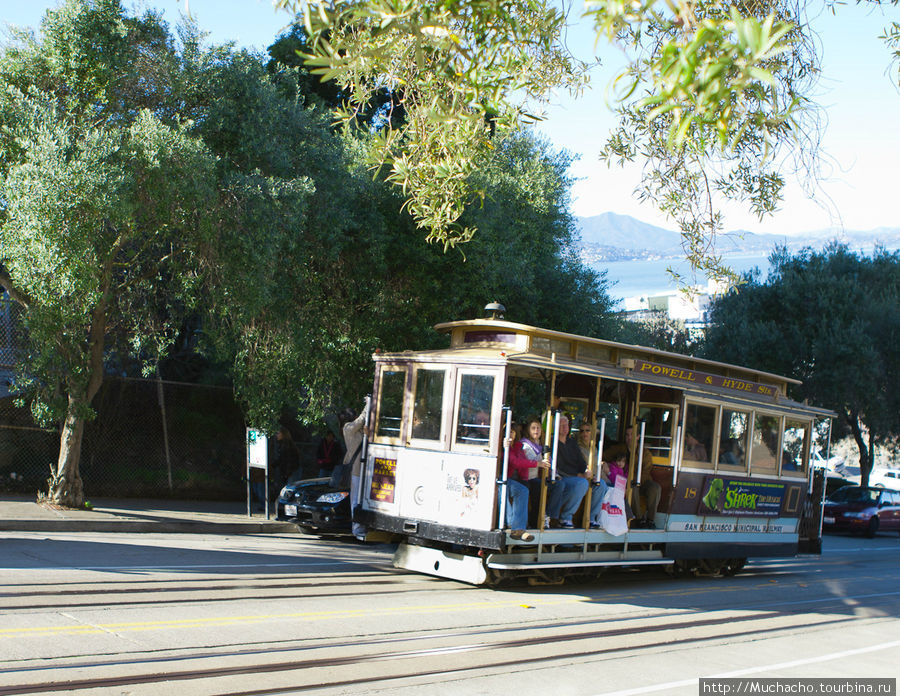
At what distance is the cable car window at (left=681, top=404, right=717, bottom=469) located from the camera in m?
12.6

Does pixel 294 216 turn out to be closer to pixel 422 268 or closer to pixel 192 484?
pixel 422 268

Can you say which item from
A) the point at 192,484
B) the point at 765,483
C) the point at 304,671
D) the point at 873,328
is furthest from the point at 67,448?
the point at 873,328

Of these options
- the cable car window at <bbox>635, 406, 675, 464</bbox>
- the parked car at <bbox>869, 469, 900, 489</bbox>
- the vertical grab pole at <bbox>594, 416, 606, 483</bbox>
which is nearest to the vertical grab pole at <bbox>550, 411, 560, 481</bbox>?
the vertical grab pole at <bbox>594, 416, 606, 483</bbox>

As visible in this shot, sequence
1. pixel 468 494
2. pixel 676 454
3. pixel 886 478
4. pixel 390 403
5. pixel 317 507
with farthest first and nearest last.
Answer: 1. pixel 886 478
2. pixel 317 507
3. pixel 676 454
4. pixel 390 403
5. pixel 468 494

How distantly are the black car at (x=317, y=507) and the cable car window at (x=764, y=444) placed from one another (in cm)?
662

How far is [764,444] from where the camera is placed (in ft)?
45.5

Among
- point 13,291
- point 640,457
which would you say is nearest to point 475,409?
point 640,457

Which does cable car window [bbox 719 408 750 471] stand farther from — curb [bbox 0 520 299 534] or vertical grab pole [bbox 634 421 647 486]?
curb [bbox 0 520 299 534]

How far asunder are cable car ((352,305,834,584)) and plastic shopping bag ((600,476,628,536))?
0.14m

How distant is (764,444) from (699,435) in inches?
68.1

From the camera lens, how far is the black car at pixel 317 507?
1479 centimetres

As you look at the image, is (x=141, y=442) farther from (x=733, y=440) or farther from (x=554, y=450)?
(x=733, y=440)

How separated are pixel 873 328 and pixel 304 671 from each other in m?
27.0

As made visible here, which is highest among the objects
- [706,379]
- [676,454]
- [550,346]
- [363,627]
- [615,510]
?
[550,346]
